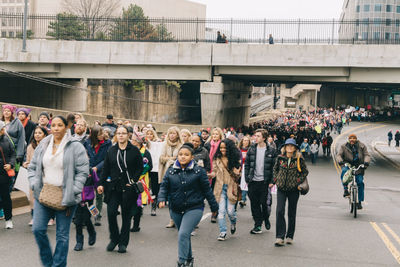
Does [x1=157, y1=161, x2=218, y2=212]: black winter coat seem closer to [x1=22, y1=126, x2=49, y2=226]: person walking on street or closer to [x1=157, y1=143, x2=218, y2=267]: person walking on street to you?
[x1=157, y1=143, x2=218, y2=267]: person walking on street

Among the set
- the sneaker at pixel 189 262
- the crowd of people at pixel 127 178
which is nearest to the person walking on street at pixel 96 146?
the crowd of people at pixel 127 178

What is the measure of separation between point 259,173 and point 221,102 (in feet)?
72.1

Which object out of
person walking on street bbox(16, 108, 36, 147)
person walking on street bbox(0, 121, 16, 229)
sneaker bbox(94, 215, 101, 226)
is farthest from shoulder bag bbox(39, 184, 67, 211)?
person walking on street bbox(16, 108, 36, 147)

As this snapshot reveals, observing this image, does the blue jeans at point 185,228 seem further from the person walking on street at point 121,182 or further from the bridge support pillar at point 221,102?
the bridge support pillar at point 221,102

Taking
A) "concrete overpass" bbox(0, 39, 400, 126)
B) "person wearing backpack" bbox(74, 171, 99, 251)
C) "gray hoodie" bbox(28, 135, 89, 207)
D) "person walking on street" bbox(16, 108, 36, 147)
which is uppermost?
"concrete overpass" bbox(0, 39, 400, 126)

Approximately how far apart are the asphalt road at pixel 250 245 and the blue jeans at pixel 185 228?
753mm

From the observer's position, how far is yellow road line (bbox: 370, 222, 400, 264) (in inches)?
314

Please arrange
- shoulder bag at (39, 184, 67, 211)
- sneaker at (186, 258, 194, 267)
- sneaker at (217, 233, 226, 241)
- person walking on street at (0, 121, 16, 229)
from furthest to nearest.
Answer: sneaker at (217, 233, 226, 241), person walking on street at (0, 121, 16, 229), sneaker at (186, 258, 194, 267), shoulder bag at (39, 184, 67, 211)

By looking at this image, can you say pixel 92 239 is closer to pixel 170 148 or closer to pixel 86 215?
pixel 86 215

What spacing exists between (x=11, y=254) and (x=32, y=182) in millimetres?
1683

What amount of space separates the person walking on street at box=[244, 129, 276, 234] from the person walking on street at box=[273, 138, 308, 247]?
596mm

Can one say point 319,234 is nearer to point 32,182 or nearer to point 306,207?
point 306,207

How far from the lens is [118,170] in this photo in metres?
7.33

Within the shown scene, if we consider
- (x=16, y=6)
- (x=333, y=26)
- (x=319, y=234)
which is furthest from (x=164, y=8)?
(x=319, y=234)
